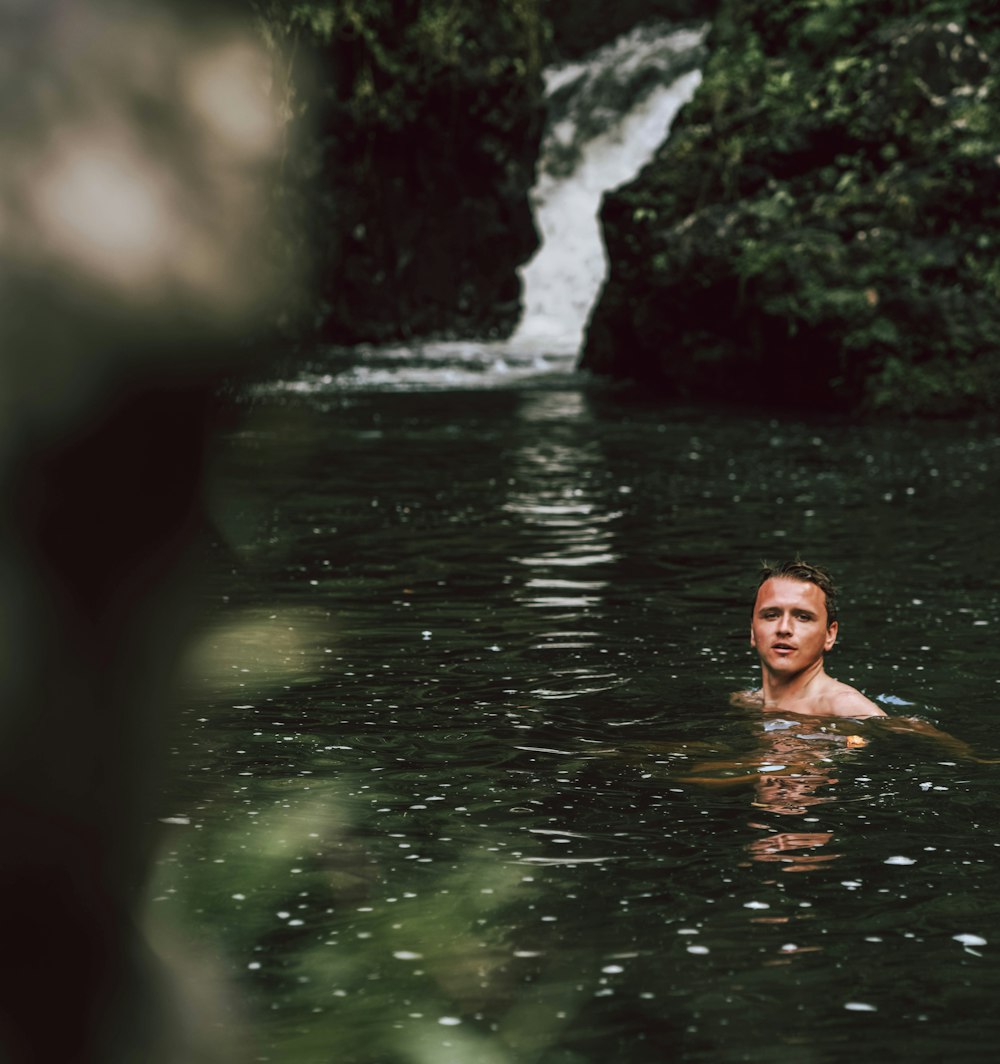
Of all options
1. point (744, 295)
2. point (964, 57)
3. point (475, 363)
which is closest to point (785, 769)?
point (744, 295)

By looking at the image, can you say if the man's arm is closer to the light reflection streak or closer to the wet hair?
the wet hair

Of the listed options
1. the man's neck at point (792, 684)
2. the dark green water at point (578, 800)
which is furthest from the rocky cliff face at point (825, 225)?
the man's neck at point (792, 684)

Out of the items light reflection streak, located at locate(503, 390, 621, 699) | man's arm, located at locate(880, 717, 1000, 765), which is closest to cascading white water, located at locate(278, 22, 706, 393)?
light reflection streak, located at locate(503, 390, 621, 699)

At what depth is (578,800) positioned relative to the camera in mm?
5723

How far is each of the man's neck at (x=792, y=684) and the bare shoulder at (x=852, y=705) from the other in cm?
16

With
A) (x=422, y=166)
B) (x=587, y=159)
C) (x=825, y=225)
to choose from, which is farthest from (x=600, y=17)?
(x=825, y=225)

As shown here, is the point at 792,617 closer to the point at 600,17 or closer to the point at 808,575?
the point at 808,575

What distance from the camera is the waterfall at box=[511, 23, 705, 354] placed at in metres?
32.0

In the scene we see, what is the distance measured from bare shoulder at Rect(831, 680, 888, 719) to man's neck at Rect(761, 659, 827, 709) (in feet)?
0.51

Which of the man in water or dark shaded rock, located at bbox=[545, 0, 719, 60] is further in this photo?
dark shaded rock, located at bbox=[545, 0, 719, 60]

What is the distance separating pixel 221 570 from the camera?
1055 centimetres

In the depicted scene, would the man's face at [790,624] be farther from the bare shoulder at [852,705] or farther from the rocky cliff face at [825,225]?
the rocky cliff face at [825,225]

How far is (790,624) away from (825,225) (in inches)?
597

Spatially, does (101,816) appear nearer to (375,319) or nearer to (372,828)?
(372,828)
